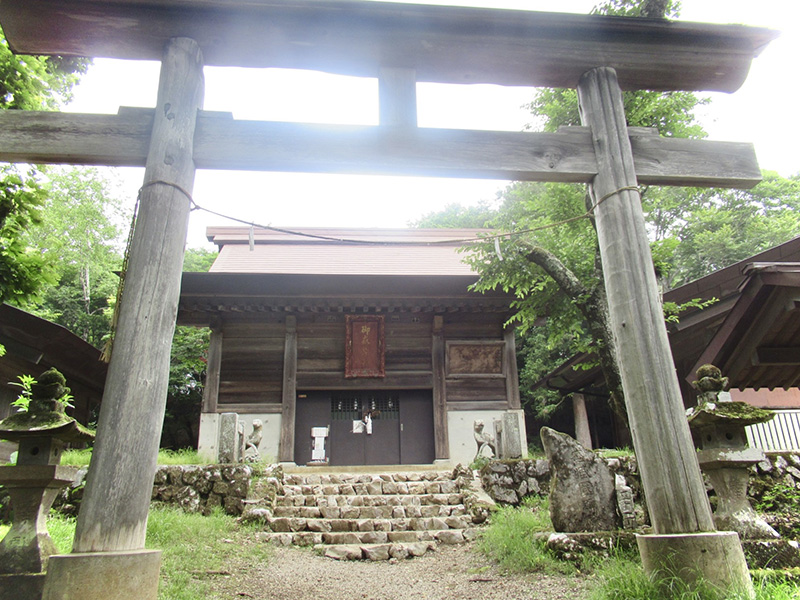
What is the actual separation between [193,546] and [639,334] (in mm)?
5544

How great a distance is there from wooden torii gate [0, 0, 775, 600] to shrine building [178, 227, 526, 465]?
25.7ft

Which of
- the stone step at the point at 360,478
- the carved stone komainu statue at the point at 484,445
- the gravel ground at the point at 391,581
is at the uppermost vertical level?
the carved stone komainu statue at the point at 484,445

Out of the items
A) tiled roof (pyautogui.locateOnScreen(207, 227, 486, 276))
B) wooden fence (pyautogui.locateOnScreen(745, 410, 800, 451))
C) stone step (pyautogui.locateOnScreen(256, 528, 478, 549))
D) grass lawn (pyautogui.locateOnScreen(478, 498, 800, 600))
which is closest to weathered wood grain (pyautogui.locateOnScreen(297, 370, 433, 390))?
tiled roof (pyautogui.locateOnScreen(207, 227, 486, 276))

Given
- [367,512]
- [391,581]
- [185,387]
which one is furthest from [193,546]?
[185,387]

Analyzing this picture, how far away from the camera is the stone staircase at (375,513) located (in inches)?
281

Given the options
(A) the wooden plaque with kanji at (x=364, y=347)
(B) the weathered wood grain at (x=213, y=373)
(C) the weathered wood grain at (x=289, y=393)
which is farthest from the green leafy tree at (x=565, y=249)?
(B) the weathered wood grain at (x=213, y=373)

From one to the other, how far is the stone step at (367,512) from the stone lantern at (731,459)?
13.4 ft

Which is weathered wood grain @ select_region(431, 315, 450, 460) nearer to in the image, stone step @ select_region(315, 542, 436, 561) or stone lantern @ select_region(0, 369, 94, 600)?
stone step @ select_region(315, 542, 436, 561)

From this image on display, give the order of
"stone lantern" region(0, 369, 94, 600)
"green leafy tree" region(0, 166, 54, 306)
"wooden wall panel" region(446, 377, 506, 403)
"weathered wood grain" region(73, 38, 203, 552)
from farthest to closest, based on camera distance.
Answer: "wooden wall panel" region(446, 377, 506, 403)
"green leafy tree" region(0, 166, 54, 306)
"stone lantern" region(0, 369, 94, 600)
"weathered wood grain" region(73, 38, 203, 552)

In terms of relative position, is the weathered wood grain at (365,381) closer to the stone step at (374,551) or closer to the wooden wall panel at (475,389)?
the wooden wall panel at (475,389)

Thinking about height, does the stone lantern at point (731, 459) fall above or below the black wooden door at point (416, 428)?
below

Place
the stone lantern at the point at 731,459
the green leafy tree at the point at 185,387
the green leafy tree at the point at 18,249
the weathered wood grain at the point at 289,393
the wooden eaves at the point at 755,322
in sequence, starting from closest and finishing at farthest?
the stone lantern at the point at 731,459
the green leafy tree at the point at 18,249
the wooden eaves at the point at 755,322
the weathered wood grain at the point at 289,393
the green leafy tree at the point at 185,387

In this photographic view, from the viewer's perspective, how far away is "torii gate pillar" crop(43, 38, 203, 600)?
124 inches

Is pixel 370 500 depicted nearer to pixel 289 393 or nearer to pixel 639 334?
pixel 289 393
